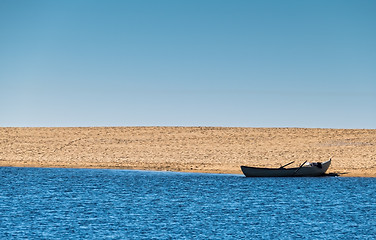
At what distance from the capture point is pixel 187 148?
104000 mm

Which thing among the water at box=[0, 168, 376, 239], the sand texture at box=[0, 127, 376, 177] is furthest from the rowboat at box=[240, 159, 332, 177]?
the sand texture at box=[0, 127, 376, 177]

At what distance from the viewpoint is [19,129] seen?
12838 cm

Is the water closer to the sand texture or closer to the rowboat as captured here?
the rowboat

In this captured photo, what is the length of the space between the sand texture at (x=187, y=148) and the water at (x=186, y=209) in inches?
775

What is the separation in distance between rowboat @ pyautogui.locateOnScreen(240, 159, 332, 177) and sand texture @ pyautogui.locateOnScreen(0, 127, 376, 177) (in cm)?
623

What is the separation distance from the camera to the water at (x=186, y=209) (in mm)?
31558

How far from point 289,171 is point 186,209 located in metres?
28.4

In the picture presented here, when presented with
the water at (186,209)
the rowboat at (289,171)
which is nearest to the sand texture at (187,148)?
the rowboat at (289,171)

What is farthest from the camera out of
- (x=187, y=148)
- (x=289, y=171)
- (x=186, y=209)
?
(x=187, y=148)

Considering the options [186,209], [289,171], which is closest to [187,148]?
[289,171]

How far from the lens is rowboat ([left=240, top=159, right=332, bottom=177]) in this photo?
66.2 metres

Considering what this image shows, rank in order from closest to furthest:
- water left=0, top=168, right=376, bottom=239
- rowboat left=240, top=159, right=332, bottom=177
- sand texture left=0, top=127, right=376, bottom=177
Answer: water left=0, top=168, right=376, bottom=239 → rowboat left=240, top=159, right=332, bottom=177 → sand texture left=0, top=127, right=376, bottom=177

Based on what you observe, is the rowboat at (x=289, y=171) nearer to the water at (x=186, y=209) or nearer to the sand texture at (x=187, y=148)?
the water at (x=186, y=209)

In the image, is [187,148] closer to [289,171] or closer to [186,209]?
[289,171]
